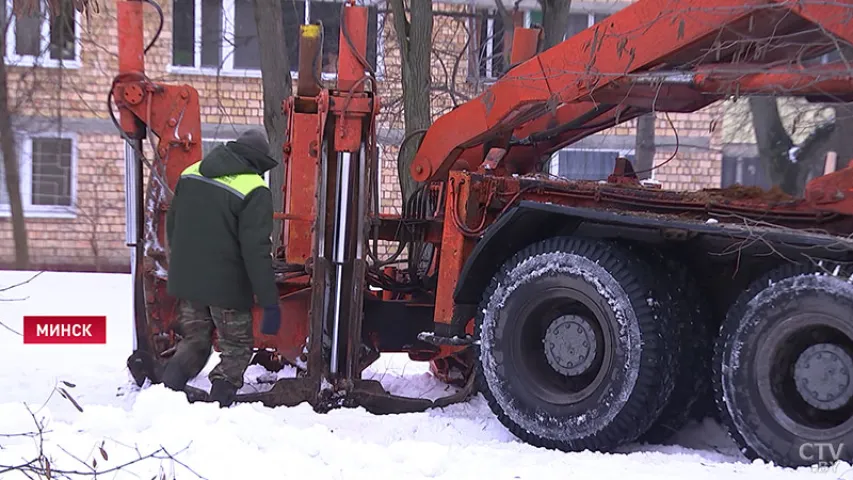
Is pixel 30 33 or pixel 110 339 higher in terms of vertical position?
pixel 30 33

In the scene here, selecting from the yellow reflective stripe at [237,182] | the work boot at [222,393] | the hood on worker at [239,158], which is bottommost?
the work boot at [222,393]

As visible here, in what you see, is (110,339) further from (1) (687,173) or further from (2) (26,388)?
(1) (687,173)

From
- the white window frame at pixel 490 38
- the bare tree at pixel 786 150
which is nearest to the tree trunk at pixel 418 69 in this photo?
the white window frame at pixel 490 38

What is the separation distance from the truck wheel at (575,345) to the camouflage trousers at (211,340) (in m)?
1.44

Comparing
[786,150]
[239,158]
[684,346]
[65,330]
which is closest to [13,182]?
[65,330]

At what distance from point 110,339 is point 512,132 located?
5154 mm

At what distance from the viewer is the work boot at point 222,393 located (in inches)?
251

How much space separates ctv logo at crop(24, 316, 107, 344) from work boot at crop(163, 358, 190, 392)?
275 centimetres

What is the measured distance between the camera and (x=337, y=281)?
21.7 feet

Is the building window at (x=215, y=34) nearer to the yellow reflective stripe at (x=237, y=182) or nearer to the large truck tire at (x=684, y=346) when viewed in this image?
the yellow reflective stripe at (x=237, y=182)

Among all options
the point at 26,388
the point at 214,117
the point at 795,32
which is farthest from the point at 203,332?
the point at 214,117

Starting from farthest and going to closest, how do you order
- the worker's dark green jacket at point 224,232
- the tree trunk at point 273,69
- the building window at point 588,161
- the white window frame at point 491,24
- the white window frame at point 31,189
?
the building window at point 588,161
the white window frame at point 31,189
the white window frame at point 491,24
the tree trunk at point 273,69
the worker's dark green jacket at point 224,232

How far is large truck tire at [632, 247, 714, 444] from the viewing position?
215 inches

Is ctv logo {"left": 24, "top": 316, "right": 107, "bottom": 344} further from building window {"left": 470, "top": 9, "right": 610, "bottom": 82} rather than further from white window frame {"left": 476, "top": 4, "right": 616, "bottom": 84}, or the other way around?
building window {"left": 470, "top": 9, "right": 610, "bottom": 82}
